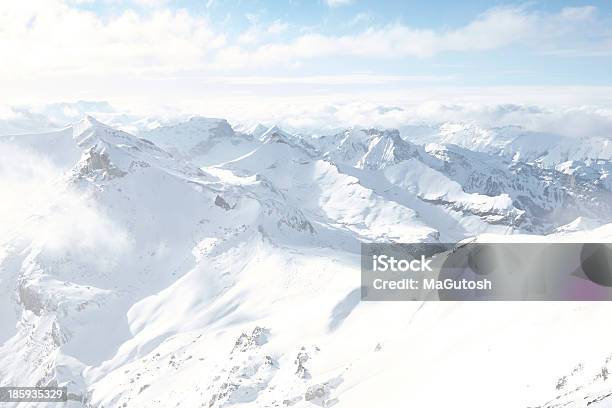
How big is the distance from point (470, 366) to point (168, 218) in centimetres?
15271

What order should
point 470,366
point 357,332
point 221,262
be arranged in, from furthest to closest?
point 221,262, point 357,332, point 470,366

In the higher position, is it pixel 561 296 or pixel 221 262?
pixel 561 296

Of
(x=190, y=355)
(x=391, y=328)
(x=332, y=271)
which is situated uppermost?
(x=391, y=328)

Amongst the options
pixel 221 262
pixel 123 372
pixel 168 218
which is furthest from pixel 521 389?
pixel 168 218

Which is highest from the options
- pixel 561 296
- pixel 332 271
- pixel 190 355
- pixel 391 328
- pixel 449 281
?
pixel 561 296

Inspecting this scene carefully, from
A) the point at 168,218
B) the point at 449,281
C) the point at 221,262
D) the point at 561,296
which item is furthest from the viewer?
the point at 168,218

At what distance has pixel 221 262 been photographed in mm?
152750

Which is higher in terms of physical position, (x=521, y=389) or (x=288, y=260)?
(x=521, y=389)

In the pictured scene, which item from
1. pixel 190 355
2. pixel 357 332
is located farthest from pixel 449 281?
pixel 190 355

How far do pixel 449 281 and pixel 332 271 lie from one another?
62202 millimetres

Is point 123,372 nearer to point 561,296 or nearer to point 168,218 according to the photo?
point 168,218

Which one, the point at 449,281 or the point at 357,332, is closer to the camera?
the point at 449,281

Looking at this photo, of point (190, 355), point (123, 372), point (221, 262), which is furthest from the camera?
point (221, 262)

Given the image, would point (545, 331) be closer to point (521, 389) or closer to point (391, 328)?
point (521, 389)
